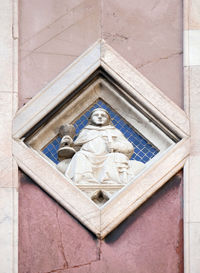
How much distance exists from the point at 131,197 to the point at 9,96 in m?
1.28

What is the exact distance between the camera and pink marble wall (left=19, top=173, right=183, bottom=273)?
11.4 meters

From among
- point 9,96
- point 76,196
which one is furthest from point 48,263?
point 9,96

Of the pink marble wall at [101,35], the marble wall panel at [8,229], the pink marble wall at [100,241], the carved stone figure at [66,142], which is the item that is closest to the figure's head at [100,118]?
the carved stone figure at [66,142]

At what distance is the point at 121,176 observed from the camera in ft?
38.4

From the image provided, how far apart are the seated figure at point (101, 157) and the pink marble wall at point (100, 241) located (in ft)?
0.95

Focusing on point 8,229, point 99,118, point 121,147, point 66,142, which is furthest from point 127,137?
point 8,229

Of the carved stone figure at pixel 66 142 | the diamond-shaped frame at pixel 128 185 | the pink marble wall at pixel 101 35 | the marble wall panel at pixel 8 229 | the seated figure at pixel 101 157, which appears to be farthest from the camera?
the pink marble wall at pixel 101 35

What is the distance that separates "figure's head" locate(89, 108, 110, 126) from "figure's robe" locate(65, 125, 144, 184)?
1.6 inches

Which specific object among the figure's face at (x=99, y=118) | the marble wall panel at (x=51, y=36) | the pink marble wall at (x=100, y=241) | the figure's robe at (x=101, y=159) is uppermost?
the marble wall panel at (x=51, y=36)

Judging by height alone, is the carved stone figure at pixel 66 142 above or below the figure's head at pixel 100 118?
below

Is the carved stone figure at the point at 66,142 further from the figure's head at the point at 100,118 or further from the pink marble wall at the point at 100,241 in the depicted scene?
the pink marble wall at the point at 100,241

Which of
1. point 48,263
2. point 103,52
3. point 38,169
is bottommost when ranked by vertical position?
point 48,263

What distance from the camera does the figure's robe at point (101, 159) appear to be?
1170cm

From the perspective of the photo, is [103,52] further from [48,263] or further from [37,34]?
[48,263]
